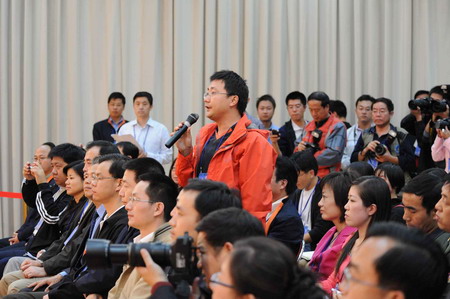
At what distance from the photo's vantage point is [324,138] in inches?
235

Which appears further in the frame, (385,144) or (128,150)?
(385,144)

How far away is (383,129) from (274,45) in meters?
2.23

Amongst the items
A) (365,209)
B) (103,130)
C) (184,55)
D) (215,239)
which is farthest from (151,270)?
(184,55)

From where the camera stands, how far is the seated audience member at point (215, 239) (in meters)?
2.12

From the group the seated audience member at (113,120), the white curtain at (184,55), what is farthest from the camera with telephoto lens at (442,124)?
the seated audience member at (113,120)

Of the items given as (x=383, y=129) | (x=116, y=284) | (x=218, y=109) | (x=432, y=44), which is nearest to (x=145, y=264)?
(x=116, y=284)

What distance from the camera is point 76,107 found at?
7.95m

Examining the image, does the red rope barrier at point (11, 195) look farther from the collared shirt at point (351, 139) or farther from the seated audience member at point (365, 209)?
the seated audience member at point (365, 209)

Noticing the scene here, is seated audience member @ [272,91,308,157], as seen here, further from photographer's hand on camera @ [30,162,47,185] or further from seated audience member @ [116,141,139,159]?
photographer's hand on camera @ [30,162,47,185]

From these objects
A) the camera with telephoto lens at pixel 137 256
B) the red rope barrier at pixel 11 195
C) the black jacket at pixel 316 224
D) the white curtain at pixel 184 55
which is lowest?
the red rope barrier at pixel 11 195

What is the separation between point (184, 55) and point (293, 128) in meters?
1.82

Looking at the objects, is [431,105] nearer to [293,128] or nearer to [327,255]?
[293,128]

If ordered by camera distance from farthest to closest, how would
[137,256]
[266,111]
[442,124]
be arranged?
[266,111], [442,124], [137,256]

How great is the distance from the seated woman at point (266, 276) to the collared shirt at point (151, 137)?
5129 mm
